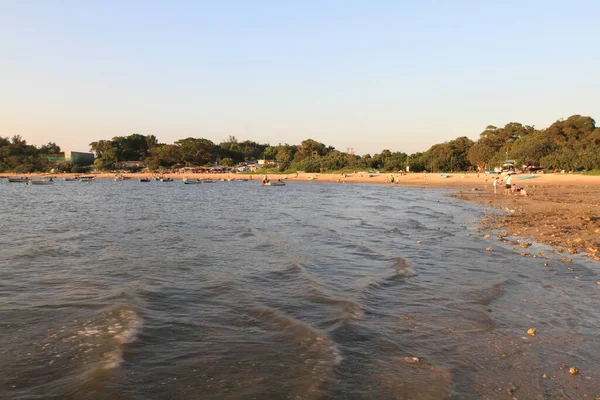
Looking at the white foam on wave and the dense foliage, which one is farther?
the dense foliage

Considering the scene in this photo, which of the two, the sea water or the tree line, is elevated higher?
the tree line

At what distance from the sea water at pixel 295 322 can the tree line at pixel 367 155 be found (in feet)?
233

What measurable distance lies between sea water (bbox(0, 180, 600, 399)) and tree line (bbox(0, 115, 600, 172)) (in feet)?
233

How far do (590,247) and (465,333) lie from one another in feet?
35.3

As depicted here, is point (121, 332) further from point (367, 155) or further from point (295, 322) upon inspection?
point (367, 155)

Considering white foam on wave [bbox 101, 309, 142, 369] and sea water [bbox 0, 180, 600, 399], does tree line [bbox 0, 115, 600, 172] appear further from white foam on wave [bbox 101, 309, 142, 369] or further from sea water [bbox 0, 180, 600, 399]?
white foam on wave [bbox 101, 309, 142, 369]

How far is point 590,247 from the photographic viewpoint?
15.7 m

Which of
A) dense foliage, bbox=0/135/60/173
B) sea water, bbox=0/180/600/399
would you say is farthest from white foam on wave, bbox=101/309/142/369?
dense foliage, bbox=0/135/60/173

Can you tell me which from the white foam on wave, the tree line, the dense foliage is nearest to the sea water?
the white foam on wave

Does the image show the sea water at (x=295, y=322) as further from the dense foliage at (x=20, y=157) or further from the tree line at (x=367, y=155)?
the dense foliage at (x=20, y=157)

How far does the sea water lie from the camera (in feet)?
20.5

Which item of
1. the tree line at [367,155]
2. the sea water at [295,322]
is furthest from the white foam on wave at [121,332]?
the tree line at [367,155]

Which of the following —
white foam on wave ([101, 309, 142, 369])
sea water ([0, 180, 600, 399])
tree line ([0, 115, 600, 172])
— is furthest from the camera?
tree line ([0, 115, 600, 172])

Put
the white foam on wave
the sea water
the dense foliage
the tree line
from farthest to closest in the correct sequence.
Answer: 1. the dense foliage
2. the tree line
3. the white foam on wave
4. the sea water
